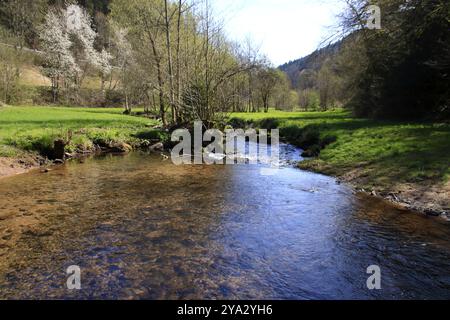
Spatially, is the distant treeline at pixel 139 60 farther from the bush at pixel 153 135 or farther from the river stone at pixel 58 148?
the river stone at pixel 58 148

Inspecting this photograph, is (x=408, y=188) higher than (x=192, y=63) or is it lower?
lower

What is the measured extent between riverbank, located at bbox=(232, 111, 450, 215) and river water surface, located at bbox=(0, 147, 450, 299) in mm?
911

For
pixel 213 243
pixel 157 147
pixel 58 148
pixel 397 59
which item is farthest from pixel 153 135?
pixel 397 59

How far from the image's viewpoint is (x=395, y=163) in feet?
43.6

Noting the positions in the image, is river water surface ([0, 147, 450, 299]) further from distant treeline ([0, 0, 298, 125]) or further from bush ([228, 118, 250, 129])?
bush ([228, 118, 250, 129])

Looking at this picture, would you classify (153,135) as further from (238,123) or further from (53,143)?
(238,123)

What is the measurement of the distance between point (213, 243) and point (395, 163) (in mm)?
9143

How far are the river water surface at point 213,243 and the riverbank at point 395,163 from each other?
91cm

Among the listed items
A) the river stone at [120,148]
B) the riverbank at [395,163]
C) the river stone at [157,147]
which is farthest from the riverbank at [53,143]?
the riverbank at [395,163]

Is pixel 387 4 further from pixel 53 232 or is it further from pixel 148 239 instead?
pixel 53 232

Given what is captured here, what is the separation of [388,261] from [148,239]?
4831 millimetres

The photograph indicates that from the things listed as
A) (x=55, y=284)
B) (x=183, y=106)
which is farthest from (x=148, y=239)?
(x=183, y=106)

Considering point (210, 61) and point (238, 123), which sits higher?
point (210, 61)

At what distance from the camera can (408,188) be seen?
1094 centimetres
